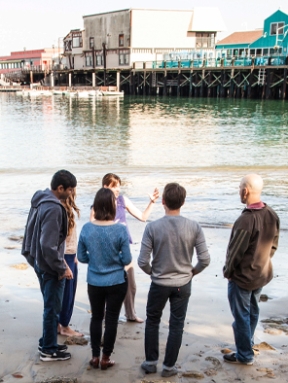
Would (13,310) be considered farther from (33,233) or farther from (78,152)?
(78,152)

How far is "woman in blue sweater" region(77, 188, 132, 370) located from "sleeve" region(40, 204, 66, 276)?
0.18 metres

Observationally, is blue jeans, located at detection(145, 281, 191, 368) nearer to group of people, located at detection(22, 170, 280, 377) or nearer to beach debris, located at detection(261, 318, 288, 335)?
group of people, located at detection(22, 170, 280, 377)

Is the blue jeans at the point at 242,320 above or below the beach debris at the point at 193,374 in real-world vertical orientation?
above

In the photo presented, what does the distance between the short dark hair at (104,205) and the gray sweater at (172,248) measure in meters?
0.29

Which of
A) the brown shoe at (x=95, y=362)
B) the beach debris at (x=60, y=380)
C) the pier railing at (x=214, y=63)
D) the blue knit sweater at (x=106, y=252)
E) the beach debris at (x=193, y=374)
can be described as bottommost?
the beach debris at (x=193, y=374)

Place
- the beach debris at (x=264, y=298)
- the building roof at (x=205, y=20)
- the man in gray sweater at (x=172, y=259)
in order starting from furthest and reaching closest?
the building roof at (x=205, y=20), the beach debris at (x=264, y=298), the man in gray sweater at (x=172, y=259)

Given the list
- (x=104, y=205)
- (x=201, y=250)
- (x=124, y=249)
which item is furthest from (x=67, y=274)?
(x=201, y=250)

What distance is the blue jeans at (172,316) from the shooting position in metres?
3.55

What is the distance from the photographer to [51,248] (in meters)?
3.52

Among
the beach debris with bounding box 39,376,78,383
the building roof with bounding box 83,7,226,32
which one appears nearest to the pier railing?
the building roof with bounding box 83,7,226,32

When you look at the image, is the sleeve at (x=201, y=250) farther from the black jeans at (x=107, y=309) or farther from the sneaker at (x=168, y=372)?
the sneaker at (x=168, y=372)

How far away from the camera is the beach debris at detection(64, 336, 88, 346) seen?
13.2 ft

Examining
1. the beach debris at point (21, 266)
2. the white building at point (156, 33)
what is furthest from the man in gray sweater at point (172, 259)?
the white building at point (156, 33)

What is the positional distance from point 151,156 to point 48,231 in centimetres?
1551
